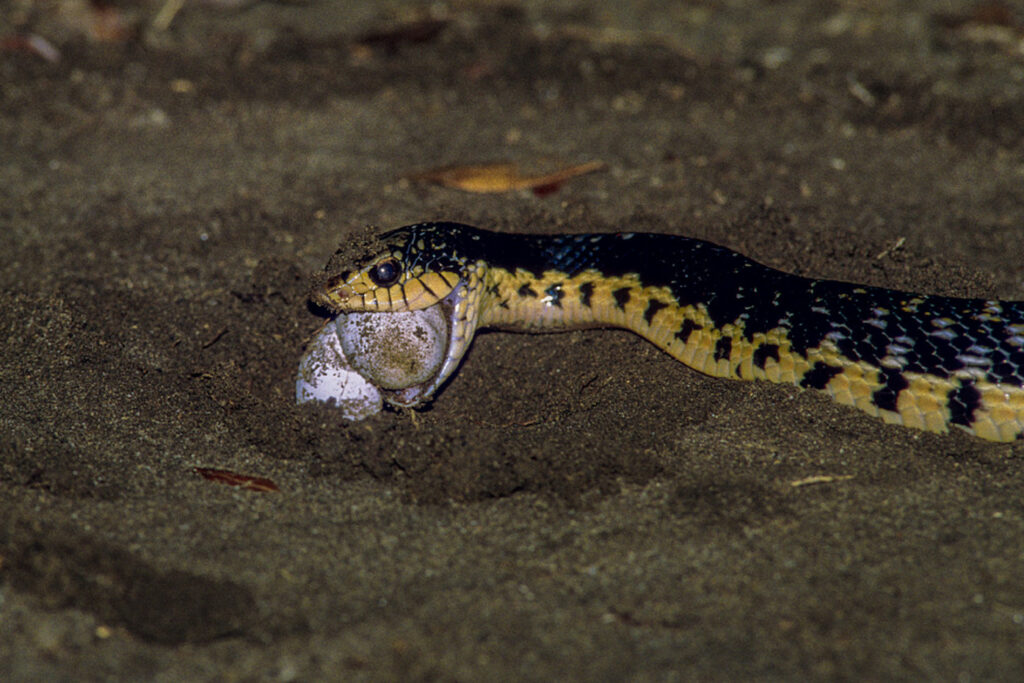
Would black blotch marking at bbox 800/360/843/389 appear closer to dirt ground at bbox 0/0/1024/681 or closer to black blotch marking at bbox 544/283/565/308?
dirt ground at bbox 0/0/1024/681

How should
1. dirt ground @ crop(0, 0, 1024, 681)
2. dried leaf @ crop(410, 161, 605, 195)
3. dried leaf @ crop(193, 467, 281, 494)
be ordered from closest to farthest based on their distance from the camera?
dirt ground @ crop(0, 0, 1024, 681)
dried leaf @ crop(193, 467, 281, 494)
dried leaf @ crop(410, 161, 605, 195)

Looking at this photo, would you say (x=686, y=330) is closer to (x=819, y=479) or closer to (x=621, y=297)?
(x=621, y=297)

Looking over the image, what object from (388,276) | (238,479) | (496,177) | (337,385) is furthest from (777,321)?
(238,479)

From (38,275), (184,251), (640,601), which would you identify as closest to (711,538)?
(640,601)

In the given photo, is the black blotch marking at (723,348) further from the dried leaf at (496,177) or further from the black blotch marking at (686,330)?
the dried leaf at (496,177)

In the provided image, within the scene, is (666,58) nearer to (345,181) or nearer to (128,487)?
(345,181)

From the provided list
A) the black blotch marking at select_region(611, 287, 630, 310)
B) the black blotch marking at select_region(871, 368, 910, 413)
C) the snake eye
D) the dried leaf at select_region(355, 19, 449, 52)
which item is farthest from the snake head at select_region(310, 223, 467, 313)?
the dried leaf at select_region(355, 19, 449, 52)
